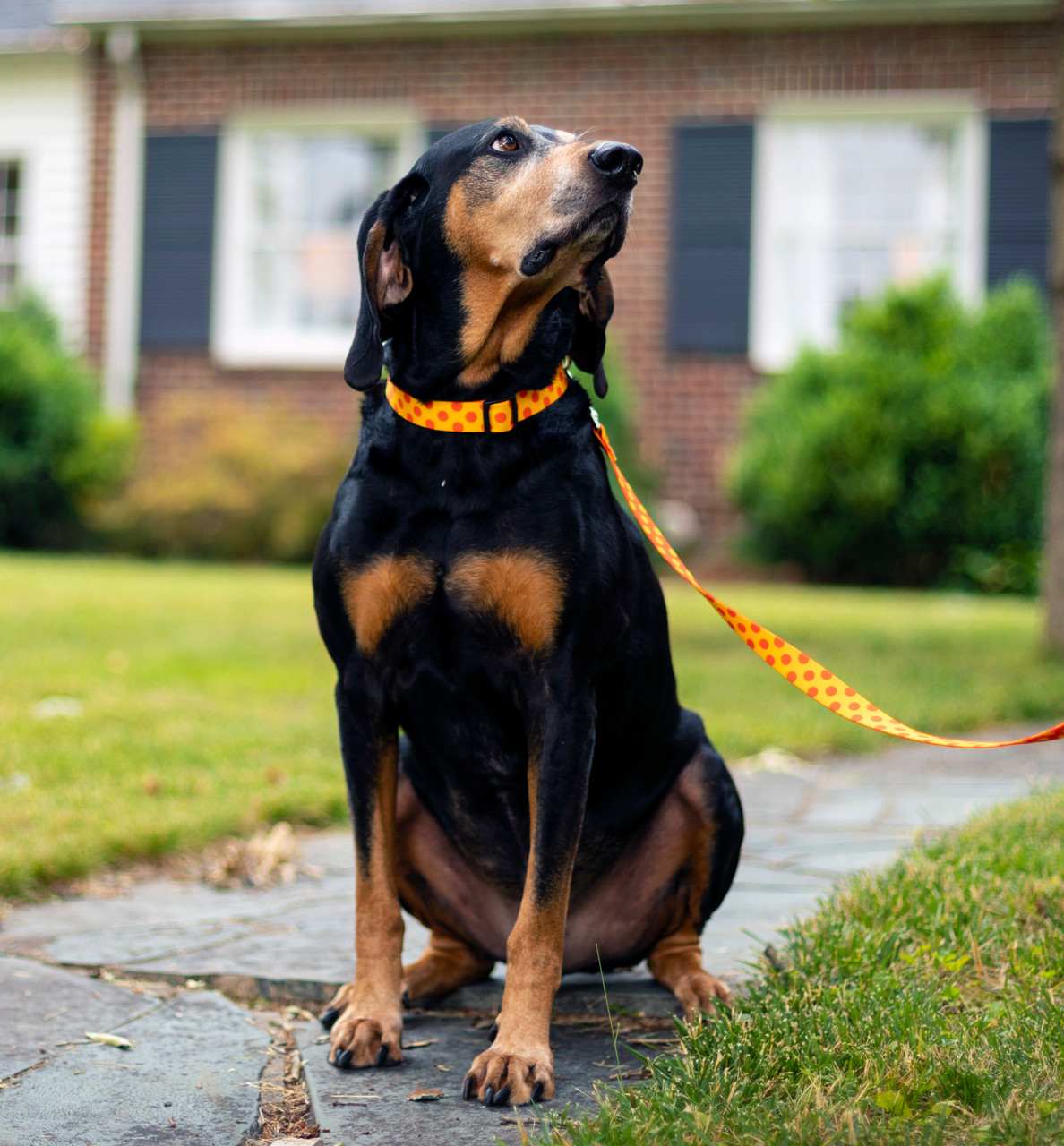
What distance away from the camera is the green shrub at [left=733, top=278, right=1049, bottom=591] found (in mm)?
10789

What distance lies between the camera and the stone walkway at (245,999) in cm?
199

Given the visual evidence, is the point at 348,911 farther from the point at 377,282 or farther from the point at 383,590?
the point at 377,282

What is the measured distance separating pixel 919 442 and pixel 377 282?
30.0 ft

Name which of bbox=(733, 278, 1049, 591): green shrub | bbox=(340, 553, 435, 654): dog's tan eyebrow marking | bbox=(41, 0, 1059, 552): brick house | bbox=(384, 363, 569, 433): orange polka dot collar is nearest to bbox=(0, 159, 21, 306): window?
bbox=(41, 0, 1059, 552): brick house

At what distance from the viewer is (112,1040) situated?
2.27 m

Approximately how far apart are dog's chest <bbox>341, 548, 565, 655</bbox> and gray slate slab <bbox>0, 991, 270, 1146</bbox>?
0.77 meters

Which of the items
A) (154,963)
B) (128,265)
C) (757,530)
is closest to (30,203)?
(128,265)

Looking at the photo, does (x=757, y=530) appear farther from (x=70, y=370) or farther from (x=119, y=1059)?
(x=119, y=1059)

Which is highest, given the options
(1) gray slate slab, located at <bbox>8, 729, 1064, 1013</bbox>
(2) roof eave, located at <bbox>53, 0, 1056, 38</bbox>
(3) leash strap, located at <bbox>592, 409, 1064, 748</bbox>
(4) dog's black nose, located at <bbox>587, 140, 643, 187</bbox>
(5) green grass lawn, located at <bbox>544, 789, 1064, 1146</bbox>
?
(2) roof eave, located at <bbox>53, 0, 1056, 38</bbox>

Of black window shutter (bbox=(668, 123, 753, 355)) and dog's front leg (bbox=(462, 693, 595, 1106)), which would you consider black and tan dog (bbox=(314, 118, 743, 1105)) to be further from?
black window shutter (bbox=(668, 123, 753, 355))

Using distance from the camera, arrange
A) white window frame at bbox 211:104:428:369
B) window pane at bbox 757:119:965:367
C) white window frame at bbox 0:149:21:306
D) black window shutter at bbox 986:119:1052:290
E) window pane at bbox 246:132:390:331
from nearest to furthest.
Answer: black window shutter at bbox 986:119:1052:290 < window pane at bbox 757:119:965:367 < white window frame at bbox 211:104:428:369 < window pane at bbox 246:132:390:331 < white window frame at bbox 0:149:21:306

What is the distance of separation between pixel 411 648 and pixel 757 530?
9.65 metres

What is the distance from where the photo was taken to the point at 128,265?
1341cm

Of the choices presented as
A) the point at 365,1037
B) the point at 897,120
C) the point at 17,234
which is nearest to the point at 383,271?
the point at 365,1037
